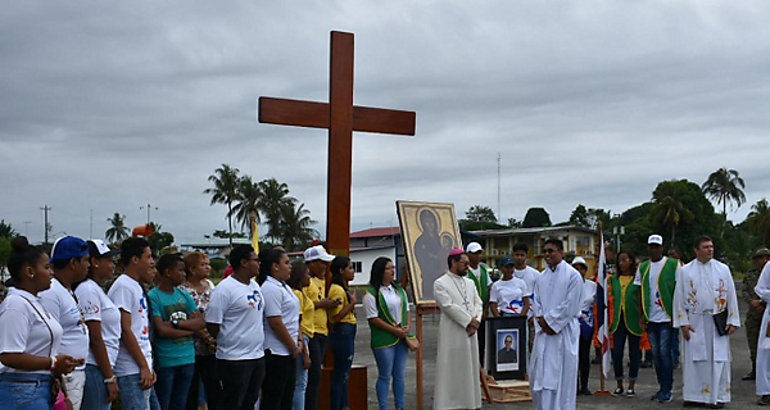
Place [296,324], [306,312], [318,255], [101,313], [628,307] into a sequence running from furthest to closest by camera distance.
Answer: [628,307], [318,255], [306,312], [296,324], [101,313]

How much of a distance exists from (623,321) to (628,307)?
0.71 feet

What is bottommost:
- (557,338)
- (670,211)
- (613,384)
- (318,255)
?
(613,384)

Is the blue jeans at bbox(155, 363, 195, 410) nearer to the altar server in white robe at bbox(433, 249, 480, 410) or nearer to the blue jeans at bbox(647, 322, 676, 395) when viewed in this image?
the altar server in white robe at bbox(433, 249, 480, 410)

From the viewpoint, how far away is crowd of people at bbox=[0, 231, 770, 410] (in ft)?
15.2

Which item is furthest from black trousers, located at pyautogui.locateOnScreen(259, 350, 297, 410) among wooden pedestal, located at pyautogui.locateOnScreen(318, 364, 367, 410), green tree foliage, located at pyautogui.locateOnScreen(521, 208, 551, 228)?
green tree foliage, located at pyautogui.locateOnScreen(521, 208, 551, 228)

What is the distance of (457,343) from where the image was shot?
948 cm

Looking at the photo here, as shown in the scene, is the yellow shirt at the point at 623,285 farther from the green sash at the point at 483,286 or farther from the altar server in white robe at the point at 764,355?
the green sash at the point at 483,286

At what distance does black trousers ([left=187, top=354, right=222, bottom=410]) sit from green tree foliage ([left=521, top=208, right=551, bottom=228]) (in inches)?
3809

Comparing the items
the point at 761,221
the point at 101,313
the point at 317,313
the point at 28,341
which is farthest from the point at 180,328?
the point at 761,221

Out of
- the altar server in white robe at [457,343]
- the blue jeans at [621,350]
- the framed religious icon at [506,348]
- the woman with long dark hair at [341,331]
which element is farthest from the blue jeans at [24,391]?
the blue jeans at [621,350]

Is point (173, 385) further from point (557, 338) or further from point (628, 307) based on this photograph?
point (628, 307)

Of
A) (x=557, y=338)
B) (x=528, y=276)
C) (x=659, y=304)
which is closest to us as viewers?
(x=557, y=338)

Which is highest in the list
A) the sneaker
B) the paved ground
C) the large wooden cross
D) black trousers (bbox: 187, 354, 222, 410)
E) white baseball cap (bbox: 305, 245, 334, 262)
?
the large wooden cross

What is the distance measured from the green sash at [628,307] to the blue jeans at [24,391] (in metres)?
8.51
